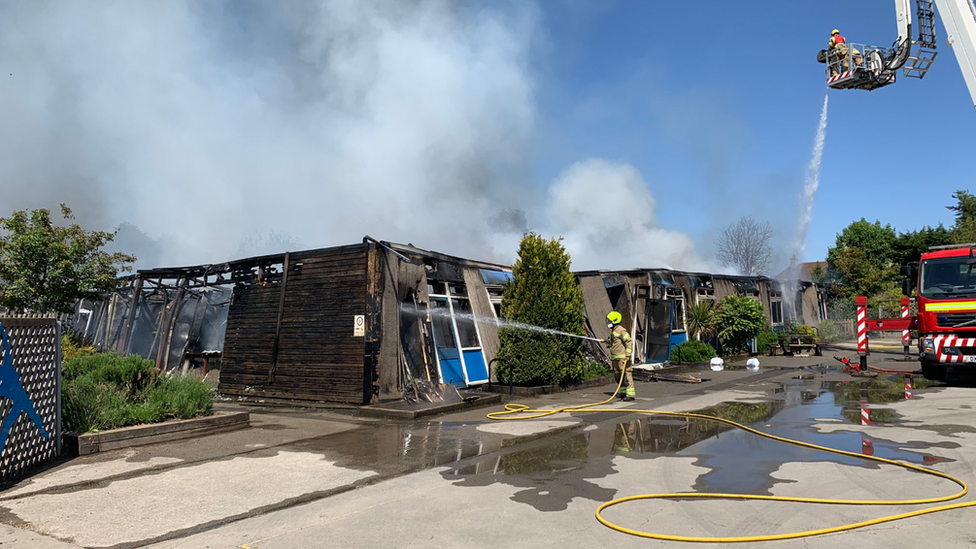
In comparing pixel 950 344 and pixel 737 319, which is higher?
pixel 737 319

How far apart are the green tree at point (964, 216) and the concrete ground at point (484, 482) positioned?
33.8 m

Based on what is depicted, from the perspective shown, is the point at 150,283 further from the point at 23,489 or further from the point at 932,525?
the point at 932,525

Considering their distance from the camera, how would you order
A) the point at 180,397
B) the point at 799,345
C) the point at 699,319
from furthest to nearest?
the point at 799,345 < the point at 699,319 < the point at 180,397

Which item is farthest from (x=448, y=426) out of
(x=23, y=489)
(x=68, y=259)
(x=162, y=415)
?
(x=68, y=259)

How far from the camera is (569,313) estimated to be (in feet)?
44.5

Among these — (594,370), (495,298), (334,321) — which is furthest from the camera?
(594,370)

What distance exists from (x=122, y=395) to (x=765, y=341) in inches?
863

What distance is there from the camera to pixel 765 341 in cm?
2388

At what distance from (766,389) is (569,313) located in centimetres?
498

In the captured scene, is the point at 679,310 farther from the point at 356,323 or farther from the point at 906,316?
the point at 356,323

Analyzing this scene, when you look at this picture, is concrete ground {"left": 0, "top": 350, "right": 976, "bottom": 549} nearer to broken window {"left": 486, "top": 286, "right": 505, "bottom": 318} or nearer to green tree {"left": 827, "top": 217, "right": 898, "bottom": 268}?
broken window {"left": 486, "top": 286, "right": 505, "bottom": 318}

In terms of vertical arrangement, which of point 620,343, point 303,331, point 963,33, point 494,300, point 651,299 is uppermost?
point 963,33

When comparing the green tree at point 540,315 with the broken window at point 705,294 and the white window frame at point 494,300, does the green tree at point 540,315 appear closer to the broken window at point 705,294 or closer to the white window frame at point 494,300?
the white window frame at point 494,300

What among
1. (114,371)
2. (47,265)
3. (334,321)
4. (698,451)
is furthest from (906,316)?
(47,265)
